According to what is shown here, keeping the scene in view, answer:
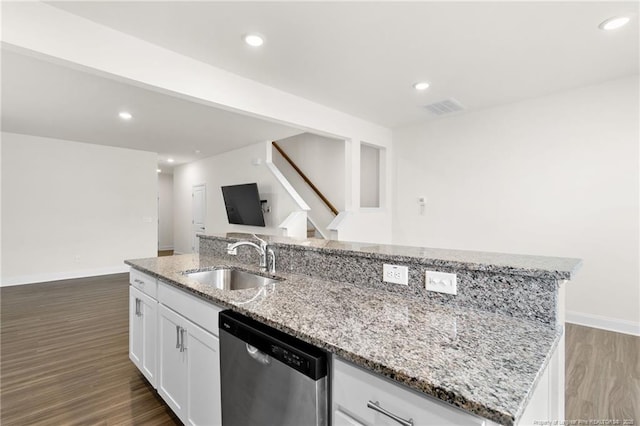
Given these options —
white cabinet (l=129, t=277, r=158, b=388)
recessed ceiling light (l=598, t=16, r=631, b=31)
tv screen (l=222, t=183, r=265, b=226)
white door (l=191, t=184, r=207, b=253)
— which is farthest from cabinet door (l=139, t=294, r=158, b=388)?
white door (l=191, t=184, r=207, b=253)

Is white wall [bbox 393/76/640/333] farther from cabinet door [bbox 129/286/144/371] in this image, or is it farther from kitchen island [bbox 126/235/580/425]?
cabinet door [bbox 129/286/144/371]

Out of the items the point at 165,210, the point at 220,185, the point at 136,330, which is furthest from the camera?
the point at 165,210

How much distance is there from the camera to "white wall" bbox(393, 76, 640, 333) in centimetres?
326

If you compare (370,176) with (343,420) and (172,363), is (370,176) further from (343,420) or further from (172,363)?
(343,420)

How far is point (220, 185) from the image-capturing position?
7.04 metres

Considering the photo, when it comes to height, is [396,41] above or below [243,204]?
above

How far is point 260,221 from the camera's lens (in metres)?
5.78

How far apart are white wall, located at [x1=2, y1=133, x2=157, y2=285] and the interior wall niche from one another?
4.54 m

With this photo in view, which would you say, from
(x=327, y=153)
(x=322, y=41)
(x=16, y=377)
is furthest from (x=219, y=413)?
(x=327, y=153)

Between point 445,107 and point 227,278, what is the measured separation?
3.49 meters

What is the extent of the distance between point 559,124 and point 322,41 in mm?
3012

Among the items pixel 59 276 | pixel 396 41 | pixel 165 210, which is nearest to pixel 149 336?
pixel 396 41

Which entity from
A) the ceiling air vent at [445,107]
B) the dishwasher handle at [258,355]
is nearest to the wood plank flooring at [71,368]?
the dishwasher handle at [258,355]

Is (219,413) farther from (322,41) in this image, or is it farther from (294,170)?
(294,170)
